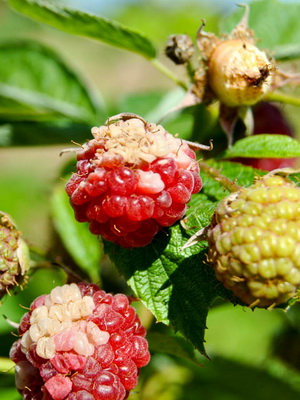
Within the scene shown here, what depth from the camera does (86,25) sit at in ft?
4.62

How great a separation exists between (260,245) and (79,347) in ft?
1.12

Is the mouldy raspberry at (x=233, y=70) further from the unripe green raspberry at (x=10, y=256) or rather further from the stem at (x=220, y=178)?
the unripe green raspberry at (x=10, y=256)

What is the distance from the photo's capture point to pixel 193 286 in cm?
104

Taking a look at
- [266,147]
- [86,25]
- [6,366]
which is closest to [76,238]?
[6,366]

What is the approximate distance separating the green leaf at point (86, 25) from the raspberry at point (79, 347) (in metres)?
0.66

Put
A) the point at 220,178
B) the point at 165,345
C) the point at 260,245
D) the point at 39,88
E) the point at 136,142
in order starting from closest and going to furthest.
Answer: the point at 260,245
the point at 136,142
the point at 220,178
the point at 165,345
the point at 39,88

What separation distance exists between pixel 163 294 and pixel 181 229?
0.13 meters

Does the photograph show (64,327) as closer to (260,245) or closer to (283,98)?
(260,245)

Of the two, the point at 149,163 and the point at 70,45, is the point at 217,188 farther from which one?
the point at 70,45

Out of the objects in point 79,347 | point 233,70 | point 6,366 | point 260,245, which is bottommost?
point 6,366

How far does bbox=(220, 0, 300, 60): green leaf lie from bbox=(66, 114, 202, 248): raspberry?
831 mm

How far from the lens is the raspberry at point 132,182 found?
3.11 feet

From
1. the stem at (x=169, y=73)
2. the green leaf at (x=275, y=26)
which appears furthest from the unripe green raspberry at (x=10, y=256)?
the green leaf at (x=275, y=26)

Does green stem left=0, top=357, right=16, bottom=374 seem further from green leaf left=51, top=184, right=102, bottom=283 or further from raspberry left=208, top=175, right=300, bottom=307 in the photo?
raspberry left=208, top=175, right=300, bottom=307
